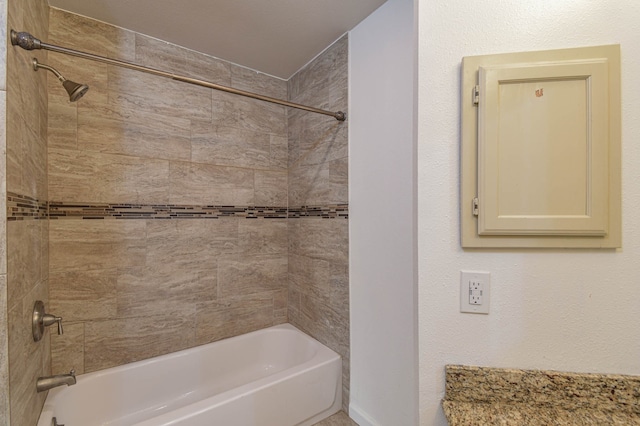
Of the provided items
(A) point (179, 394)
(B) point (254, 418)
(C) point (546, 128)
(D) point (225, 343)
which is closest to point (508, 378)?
(C) point (546, 128)

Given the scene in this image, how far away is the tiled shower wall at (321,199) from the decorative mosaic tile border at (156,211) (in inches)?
2.2

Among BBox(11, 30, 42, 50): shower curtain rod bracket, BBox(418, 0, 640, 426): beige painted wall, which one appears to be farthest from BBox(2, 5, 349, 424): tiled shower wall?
BBox(418, 0, 640, 426): beige painted wall

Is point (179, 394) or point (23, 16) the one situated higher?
point (23, 16)

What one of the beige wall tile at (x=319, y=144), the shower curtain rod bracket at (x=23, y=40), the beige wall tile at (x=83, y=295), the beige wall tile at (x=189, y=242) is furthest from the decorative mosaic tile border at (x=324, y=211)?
the shower curtain rod bracket at (x=23, y=40)

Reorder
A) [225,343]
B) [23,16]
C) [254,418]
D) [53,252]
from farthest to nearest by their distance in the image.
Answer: [225,343] → [53,252] → [254,418] → [23,16]

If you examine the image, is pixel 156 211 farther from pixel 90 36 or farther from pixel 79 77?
pixel 90 36

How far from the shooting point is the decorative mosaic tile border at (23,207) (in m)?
0.93

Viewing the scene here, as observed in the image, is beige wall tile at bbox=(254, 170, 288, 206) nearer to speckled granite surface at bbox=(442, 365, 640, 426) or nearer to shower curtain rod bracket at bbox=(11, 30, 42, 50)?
shower curtain rod bracket at bbox=(11, 30, 42, 50)

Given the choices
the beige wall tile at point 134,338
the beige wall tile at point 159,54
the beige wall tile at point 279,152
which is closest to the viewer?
the beige wall tile at point 134,338

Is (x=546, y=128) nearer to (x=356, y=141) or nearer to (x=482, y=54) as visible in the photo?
(x=482, y=54)

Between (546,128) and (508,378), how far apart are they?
769 millimetres

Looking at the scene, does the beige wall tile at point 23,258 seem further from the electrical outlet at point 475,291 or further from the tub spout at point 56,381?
the electrical outlet at point 475,291

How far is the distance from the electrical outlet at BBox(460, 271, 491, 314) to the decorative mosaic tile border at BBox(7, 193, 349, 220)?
0.96 m

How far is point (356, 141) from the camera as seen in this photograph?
5.64 feet
